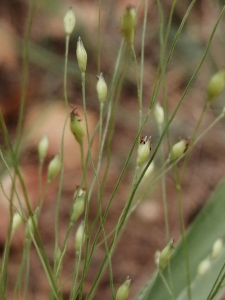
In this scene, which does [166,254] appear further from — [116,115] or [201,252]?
[116,115]

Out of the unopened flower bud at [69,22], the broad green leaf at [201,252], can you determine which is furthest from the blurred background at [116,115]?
the unopened flower bud at [69,22]

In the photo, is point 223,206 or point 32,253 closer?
point 223,206

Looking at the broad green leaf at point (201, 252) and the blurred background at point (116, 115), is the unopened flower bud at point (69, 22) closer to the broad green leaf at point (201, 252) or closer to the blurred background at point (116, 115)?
the broad green leaf at point (201, 252)

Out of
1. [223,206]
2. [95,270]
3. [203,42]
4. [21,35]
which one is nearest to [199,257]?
[223,206]

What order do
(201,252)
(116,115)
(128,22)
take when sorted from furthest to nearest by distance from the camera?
(116,115) → (201,252) → (128,22)

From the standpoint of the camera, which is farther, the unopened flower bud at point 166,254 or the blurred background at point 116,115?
the blurred background at point 116,115

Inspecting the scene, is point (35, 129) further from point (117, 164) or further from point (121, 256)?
point (121, 256)

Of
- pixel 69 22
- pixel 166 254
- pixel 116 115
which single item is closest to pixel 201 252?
pixel 166 254
